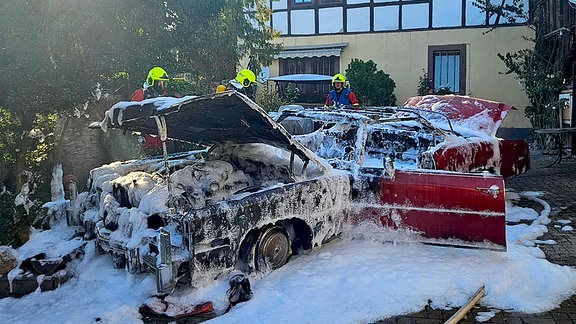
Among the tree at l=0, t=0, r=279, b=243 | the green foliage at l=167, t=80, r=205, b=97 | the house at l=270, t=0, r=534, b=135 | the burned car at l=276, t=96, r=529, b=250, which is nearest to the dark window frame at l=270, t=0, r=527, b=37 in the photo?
the house at l=270, t=0, r=534, b=135

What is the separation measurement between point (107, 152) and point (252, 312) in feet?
17.8

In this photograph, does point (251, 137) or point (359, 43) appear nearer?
point (251, 137)

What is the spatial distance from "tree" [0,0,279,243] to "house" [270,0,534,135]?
33.6ft

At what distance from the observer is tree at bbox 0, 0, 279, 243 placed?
6434mm

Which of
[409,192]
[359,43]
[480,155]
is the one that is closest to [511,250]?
[409,192]

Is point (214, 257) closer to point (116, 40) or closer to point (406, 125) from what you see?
point (406, 125)

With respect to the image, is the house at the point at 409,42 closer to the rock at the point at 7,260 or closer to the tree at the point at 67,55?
the tree at the point at 67,55

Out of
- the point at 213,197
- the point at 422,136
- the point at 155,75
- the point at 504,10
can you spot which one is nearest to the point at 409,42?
the point at 504,10

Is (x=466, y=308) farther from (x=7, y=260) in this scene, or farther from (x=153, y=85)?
(x=153, y=85)

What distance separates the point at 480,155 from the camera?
7582 millimetres

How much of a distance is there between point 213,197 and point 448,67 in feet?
47.5

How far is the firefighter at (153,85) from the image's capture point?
8.08m

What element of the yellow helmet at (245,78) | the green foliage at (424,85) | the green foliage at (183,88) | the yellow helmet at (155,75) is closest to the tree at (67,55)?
the yellow helmet at (155,75)

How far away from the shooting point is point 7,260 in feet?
17.4
